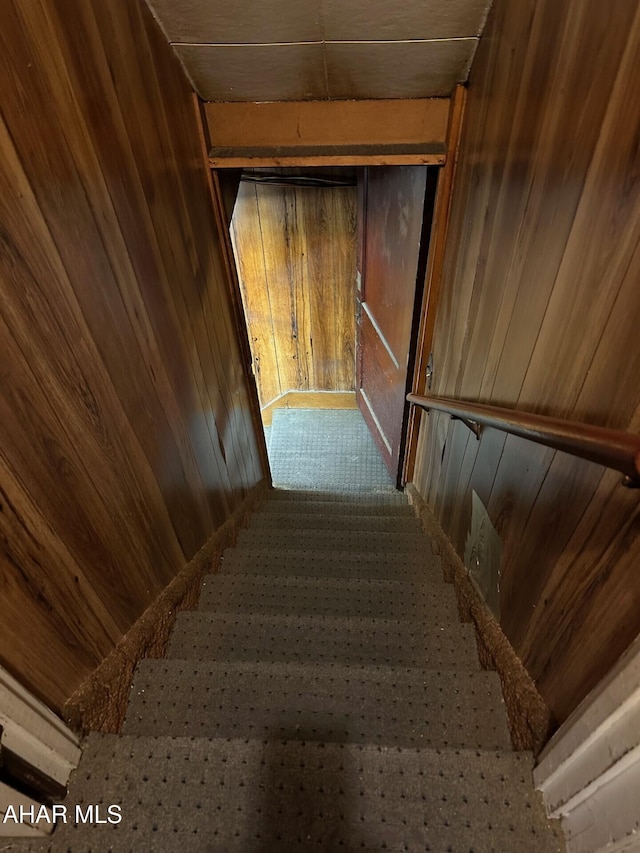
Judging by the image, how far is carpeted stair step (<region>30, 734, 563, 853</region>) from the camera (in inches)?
33.9

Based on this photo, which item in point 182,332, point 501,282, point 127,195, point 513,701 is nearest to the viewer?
point 513,701

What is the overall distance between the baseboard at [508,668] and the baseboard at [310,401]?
275 centimetres

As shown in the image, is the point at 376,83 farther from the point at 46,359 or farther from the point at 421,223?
the point at 46,359

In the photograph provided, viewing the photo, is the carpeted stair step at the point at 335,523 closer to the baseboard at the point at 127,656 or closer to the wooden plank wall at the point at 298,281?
the baseboard at the point at 127,656

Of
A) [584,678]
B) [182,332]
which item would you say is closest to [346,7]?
[182,332]

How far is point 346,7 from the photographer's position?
1.32 meters

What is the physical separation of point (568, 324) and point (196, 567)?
138 centimetres

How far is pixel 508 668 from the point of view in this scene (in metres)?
1.13

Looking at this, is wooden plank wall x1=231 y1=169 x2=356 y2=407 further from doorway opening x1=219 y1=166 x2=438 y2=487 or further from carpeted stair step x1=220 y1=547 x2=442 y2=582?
carpeted stair step x1=220 y1=547 x2=442 y2=582

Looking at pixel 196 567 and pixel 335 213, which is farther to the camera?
pixel 335 213

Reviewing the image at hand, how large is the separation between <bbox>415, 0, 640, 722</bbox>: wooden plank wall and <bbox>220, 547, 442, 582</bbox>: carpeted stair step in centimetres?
57

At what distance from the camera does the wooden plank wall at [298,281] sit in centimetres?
338

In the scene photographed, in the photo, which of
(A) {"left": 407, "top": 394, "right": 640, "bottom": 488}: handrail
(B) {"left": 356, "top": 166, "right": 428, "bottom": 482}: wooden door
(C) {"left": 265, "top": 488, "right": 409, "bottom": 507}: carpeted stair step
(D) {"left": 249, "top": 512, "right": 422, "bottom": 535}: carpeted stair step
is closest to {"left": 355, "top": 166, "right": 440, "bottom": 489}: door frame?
(B) {"left": 356, "top": 166, "right": 428, "bottom": 482}: wooden door

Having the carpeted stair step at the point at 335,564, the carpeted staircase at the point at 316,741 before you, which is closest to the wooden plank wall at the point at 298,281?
the carpeted stair step at the point at 335,564
